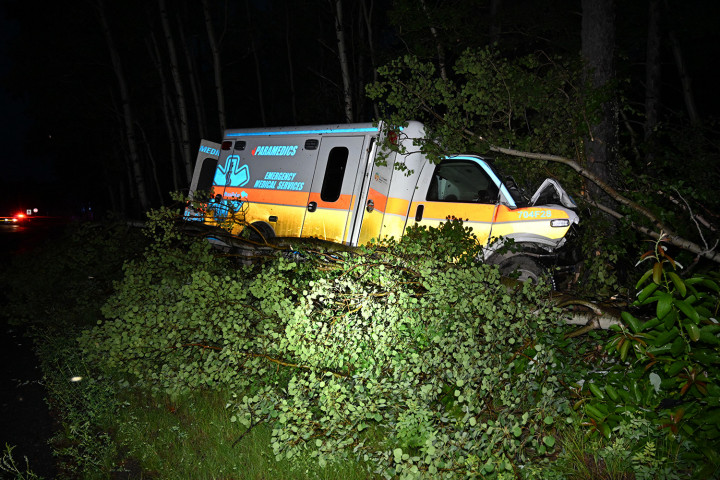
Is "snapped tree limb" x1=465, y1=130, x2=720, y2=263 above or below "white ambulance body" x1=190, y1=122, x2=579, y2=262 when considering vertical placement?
above

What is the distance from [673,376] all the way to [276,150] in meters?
6.56

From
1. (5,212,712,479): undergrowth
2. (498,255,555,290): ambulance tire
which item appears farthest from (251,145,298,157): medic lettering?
(498,255,555,290): ambulance tire

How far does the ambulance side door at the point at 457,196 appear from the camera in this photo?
6500 millimetres

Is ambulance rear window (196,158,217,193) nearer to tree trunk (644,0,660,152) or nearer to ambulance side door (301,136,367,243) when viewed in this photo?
ambulance side door (301,136,367,243)

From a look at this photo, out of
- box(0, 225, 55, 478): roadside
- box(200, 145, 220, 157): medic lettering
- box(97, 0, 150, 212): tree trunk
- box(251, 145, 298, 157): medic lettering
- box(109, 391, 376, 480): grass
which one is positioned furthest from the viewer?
box(97, 0, 150, 212): tree trunk

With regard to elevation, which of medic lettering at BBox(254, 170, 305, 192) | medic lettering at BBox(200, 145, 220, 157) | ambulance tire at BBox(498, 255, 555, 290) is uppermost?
medic lettering at BBox(200, 145, 220, 157)

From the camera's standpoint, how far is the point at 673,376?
8.02 ft

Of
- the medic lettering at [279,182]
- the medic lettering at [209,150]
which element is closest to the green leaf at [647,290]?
the medic lettering at [279,182]

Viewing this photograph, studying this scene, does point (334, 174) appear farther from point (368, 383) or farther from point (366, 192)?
point (368, 383)

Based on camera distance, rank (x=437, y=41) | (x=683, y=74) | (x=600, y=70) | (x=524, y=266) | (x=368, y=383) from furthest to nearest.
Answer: (x=683, y=74)
(x=437, y=41)
(x=600, y=70)
(x=524, y=266)
(x=368, y=383)

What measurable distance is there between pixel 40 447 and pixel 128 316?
5.26 feet

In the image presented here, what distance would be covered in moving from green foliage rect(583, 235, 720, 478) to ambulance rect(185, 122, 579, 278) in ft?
10.6

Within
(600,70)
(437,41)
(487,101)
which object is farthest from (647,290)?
(437,41)

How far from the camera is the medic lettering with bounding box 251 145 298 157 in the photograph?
7695 mm
